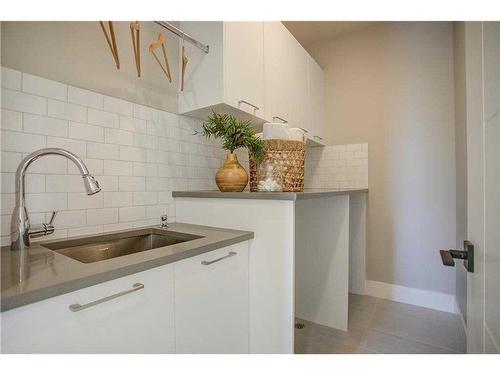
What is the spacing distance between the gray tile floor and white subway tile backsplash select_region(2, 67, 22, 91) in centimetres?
184

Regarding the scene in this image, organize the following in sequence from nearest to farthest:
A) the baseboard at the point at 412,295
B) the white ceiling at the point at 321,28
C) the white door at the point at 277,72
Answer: the white door at the point at 277,72 < the baseboard at the point at 412,295 < the white ceiling at the point at 321,28

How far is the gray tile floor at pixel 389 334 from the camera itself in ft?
4.81

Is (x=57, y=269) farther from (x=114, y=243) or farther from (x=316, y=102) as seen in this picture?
(x=316, y=102)

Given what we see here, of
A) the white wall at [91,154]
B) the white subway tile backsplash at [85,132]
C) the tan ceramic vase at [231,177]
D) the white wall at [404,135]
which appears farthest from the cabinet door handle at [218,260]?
the white wall at [404,135]

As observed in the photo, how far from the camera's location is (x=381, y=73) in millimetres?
2184

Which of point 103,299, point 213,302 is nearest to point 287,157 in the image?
point 213,302

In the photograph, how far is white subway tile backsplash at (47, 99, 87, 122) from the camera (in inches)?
40.0

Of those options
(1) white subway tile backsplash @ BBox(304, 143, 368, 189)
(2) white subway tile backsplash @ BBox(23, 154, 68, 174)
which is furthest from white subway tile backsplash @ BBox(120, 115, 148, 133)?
(1) white subway tile backsplash @ BBox(304, 143, 368, 189)

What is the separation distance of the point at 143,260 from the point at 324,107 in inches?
89.7

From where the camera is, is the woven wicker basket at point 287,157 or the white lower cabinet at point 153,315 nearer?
the white lower cabinet at point 153,315

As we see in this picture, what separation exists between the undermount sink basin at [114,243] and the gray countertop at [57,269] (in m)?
0.11

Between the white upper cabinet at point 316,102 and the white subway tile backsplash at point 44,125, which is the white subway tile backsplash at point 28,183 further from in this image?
the white upper cabinet at point 316,102
